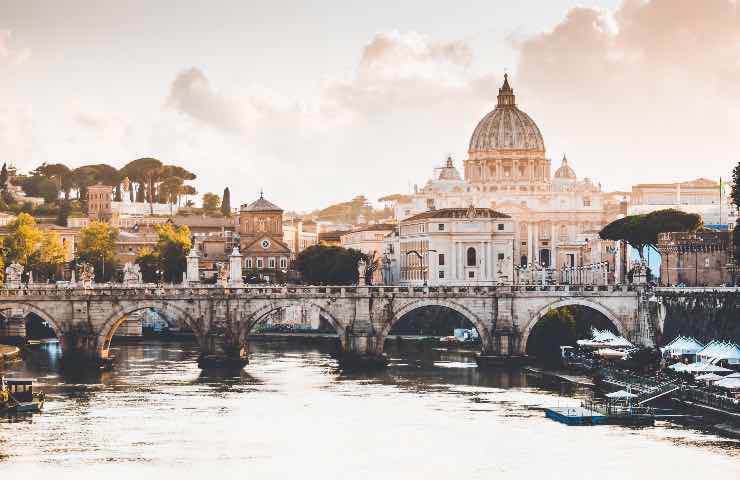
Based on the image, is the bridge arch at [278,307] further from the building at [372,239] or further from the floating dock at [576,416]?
the building at [372,239]

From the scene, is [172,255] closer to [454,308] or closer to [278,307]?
[278,307]

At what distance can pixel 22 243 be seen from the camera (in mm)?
148000

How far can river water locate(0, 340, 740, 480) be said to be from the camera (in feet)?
212

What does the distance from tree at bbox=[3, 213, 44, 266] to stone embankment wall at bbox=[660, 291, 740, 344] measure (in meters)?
61.1

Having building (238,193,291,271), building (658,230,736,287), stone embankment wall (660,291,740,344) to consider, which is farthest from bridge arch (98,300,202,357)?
building (238,193,291,271)

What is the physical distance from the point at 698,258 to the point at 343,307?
22.3 m

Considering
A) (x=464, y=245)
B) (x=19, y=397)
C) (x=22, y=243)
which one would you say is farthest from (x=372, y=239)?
(x=19, y=397)

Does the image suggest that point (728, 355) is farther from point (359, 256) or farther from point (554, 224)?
point (554, 224)

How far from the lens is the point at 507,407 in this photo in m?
79.8

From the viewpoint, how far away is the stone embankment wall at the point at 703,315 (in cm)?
8800

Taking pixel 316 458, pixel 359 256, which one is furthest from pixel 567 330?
pixel 359 256

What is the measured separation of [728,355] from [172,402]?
2249 cm

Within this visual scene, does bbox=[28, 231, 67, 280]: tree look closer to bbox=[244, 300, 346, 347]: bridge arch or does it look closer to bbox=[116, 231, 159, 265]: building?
bbox=[116, 231, 159, 265]: building

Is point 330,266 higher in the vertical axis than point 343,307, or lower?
higher
